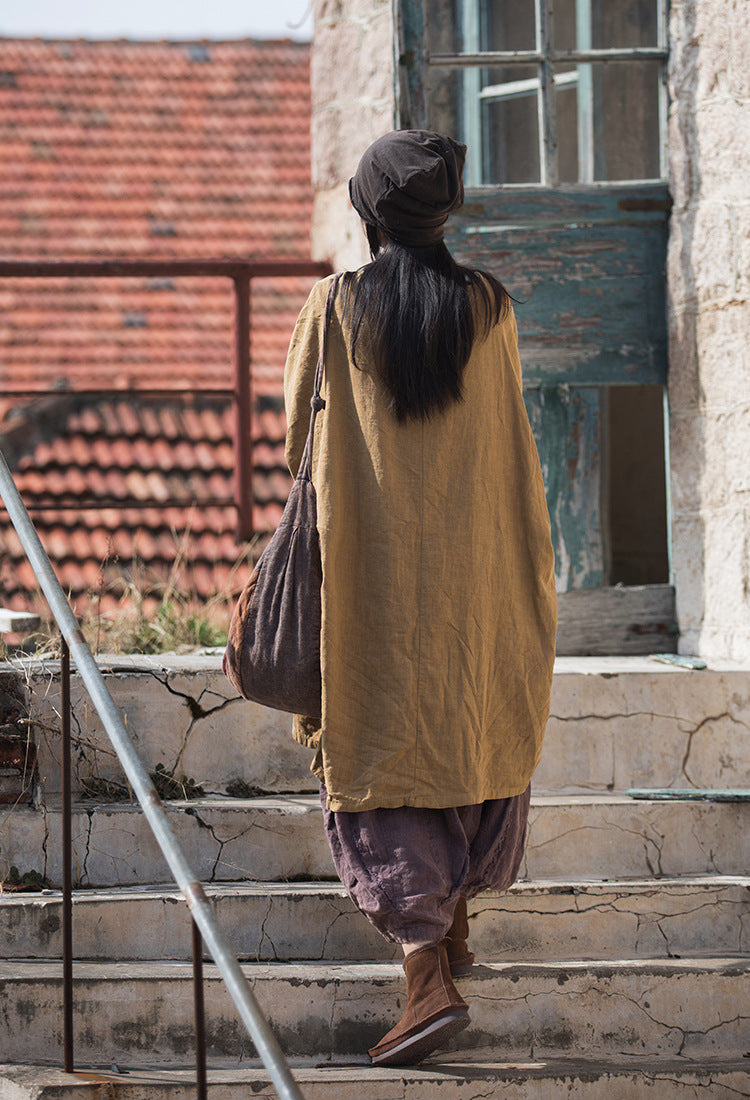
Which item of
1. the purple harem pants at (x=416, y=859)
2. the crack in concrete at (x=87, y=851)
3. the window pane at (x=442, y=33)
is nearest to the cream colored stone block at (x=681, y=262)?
the window pane at (x=442, y=33)

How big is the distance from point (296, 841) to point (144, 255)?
24.1 feet

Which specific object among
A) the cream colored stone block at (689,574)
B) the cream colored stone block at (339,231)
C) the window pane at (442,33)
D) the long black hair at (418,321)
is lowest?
the cream colored stone block at (689,574)

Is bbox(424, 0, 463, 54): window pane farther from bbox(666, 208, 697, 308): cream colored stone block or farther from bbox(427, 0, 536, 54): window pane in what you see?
bbox(666, 208, 697, 308): cream colored stone block

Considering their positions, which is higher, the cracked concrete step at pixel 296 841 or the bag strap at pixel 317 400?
the bag strap at pixel 317 400

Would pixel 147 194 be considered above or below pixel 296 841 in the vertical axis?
above

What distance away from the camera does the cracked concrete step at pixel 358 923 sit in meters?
2.56

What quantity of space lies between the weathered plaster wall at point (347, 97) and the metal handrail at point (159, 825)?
2141 mm

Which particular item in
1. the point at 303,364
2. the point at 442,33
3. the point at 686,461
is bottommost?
the point at 686,461

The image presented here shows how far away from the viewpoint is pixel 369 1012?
7.79 ft

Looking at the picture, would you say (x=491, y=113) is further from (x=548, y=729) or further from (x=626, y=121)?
(x=548, y=729)

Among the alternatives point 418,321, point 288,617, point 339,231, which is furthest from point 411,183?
point 339,231

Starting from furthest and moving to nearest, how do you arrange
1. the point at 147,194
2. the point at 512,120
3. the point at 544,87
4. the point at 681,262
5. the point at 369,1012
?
the point at 147,194
the point at 512,120
the point at 544,87
the point at 681,262
the point at 369,1012

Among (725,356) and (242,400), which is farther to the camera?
(242,400)

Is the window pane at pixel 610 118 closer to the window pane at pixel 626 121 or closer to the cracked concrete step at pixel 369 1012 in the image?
the window pane at pixel 626 121
